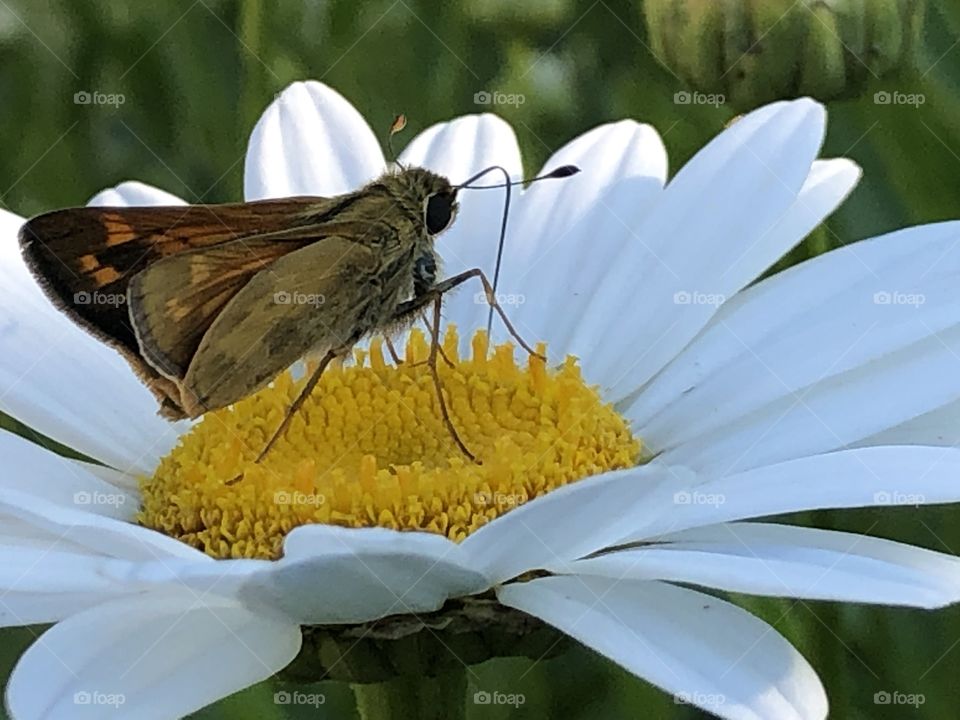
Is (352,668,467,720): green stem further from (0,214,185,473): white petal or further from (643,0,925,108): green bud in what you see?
(643,0,925,108): green bud

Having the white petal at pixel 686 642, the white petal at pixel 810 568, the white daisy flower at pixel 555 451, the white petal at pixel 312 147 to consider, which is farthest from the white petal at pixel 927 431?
the white petal at pixel 312 147

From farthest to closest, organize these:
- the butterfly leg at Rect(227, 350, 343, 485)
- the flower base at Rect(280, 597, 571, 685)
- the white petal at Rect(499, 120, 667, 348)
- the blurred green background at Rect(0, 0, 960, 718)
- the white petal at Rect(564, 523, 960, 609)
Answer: the blurred green background at Rect(0, 0, 960, 718) → the white petal at Rect(499, 120, 667, 348) → the butterfly leg at Rect(227, 350, 343, 485) → the flower base at Rect(280, 597, 571, 685) → the white petal at Rect(564, 523, 960, 609)

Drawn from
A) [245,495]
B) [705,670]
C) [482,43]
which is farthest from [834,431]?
[482,43]

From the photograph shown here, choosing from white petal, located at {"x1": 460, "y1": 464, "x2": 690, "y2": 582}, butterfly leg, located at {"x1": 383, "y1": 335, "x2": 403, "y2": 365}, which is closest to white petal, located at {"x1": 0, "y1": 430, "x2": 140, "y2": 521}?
butterfly leg, located at {"x1": 383, "y1": 335, "x2": 403, "y2": 365}

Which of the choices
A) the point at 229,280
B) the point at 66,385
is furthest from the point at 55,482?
the point at 229,280

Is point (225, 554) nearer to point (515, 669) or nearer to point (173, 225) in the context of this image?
point (173, 225)

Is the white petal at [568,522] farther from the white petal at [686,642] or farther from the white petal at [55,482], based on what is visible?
the white petal at [55,482]

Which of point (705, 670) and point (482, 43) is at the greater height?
point (482, 43)

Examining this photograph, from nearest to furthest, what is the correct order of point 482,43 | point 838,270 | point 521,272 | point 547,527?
point 547,527, point 838,270, point 521,272, point 482,43
